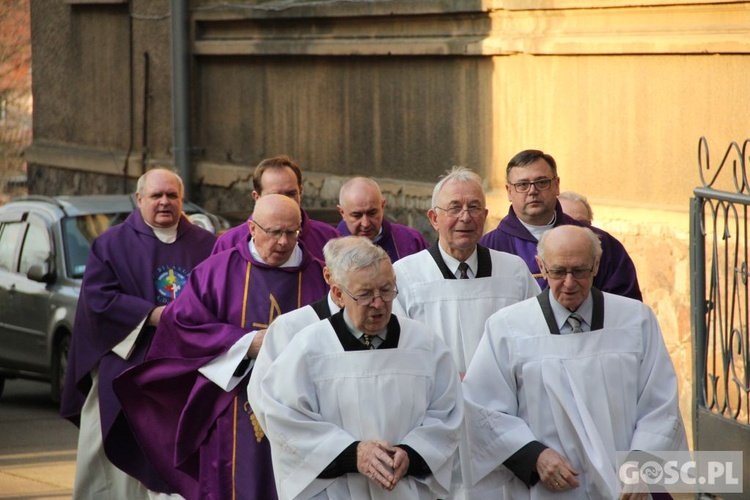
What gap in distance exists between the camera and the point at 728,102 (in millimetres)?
9656

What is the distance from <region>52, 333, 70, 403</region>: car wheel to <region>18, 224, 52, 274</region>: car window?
2.28 ft

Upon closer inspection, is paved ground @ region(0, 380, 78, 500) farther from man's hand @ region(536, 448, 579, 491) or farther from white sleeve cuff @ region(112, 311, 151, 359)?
man's hand @ region(536, 448, 579, 491)

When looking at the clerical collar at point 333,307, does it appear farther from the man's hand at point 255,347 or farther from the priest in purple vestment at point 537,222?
the priest in purple vestment at point 537,222

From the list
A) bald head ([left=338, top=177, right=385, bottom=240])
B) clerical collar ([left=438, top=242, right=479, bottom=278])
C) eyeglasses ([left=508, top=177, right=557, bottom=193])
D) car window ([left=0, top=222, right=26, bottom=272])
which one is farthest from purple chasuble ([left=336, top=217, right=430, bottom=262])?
car window ([left=0, top=222, right=26, bottom=272])

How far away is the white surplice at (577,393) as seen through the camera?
5.19 metres

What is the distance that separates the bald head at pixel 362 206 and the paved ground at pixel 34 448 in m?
2.63

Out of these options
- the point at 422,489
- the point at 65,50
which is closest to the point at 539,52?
the point at 422,489

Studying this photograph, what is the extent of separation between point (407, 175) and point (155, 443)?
22.7ft

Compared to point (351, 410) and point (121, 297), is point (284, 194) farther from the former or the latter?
point (351, 410)

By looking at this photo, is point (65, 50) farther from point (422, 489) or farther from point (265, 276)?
point (422, 489)

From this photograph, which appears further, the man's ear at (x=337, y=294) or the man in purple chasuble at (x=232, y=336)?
the man in purple chasuble at (x=232, y=336)

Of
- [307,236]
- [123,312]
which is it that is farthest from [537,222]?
[123,312]

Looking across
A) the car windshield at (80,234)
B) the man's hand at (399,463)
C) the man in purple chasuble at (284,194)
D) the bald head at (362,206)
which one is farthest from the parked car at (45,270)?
the man's hand at (399,463)

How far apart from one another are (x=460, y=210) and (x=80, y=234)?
6.25m
